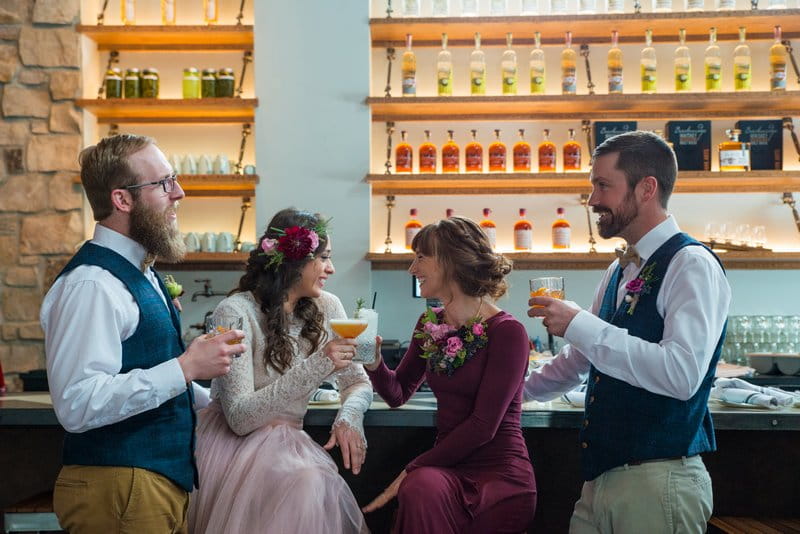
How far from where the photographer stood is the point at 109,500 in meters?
1.83

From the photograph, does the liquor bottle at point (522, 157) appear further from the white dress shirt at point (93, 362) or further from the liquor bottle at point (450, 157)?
the white dress shirt at point (93, 362)

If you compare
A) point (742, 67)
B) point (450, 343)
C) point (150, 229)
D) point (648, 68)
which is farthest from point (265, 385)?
point (742, 67)

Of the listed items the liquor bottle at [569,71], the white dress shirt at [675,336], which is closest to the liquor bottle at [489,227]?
the liquor bottle at [569,71]

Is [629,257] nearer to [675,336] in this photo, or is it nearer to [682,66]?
[675,336]

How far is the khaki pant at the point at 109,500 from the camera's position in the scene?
1.83 m

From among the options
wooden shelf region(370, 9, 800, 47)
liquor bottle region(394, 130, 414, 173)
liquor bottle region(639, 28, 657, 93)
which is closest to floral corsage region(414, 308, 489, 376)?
liquor bottle region(394, 130, 414, 173)

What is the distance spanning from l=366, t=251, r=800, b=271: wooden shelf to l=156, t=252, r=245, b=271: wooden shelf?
787 millimetres

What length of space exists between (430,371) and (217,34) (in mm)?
3352

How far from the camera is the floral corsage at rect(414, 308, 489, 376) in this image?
2281 millimetres

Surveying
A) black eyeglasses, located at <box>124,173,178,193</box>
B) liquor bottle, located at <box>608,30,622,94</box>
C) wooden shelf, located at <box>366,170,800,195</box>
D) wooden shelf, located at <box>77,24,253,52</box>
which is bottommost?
black eyeglasses, located at <box>124,173,178,193</box>

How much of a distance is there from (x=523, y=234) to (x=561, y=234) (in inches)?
9.0

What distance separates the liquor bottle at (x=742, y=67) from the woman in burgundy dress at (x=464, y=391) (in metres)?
3.21

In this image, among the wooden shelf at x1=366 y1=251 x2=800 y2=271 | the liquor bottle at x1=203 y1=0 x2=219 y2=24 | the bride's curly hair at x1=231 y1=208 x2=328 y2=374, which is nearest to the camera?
the bride's curly hair at x1=231 y1=208 x2=328 y2=374

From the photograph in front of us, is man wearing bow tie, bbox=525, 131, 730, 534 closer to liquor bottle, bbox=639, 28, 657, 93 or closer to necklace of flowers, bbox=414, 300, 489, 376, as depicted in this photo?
necklace of flowers, bbox=414, 300, 489, 376
